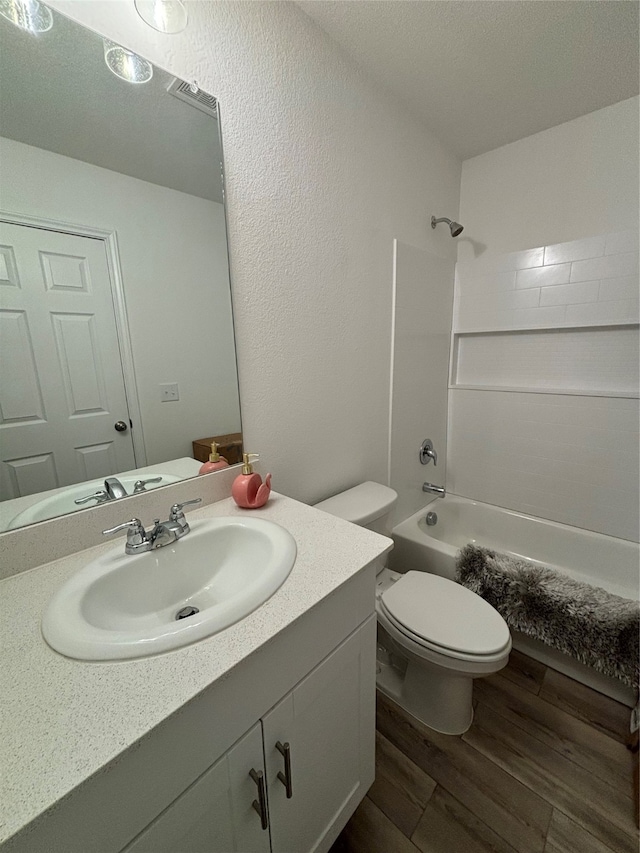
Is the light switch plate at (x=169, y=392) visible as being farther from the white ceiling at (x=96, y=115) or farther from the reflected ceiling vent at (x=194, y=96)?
the reflected ceiling vent at (x=194, y=96)

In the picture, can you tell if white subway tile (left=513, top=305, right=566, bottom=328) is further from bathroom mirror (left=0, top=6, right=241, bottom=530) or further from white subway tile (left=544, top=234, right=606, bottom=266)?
bathroom mirror (left=0, top=6, right=241, bottom=530)

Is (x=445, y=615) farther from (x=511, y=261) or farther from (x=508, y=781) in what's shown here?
(x=511, y=261)

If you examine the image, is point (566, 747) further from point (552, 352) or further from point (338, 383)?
point (552, 352)

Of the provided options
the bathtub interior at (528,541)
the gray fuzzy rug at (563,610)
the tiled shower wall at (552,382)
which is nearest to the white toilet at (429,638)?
the gray fuzzy rug at (563,610)

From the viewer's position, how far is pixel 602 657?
1.26 m

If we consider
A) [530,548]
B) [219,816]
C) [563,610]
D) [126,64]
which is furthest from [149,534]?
[530,548]

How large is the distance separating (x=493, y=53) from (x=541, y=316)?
113cm

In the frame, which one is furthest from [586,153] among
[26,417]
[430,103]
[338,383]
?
[26,417]

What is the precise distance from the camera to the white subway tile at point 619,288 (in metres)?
1.58

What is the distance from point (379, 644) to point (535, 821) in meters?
0.65

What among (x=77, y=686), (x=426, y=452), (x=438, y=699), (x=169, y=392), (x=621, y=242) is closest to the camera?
(x=77, y=686)

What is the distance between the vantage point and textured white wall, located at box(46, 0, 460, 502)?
0.97 m

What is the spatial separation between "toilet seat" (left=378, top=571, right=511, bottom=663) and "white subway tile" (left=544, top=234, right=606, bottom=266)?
5.62 ft

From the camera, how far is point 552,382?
1.89 metres
